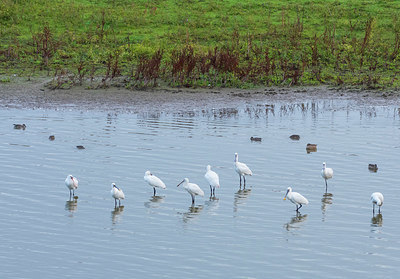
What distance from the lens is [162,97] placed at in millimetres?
24109

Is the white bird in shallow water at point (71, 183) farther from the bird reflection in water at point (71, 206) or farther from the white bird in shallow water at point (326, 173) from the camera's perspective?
the white bird in shallow water at point (326, 173)

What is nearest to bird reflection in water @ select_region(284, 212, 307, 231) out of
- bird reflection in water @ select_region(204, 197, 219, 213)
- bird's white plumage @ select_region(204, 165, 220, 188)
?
bird reflection in water @ select_region(204, 197, 219, 213)

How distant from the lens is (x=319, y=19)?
1277 inches

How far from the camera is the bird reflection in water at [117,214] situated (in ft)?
40.3

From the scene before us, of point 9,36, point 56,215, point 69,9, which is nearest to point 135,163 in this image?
point 56,215

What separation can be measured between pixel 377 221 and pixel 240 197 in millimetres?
2587

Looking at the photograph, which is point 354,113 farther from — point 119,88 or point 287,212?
point 287,212

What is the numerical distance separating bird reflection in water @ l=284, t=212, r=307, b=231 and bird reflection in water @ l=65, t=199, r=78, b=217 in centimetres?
352

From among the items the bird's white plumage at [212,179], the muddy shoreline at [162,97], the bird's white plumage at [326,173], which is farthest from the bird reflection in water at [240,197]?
the muddy shoreline at [162,97]

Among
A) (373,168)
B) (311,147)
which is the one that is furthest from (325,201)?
(311,147)

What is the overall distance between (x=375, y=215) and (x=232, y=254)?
321 centimetres

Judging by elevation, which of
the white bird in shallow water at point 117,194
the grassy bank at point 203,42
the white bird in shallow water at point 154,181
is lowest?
the white bird in shallow water at point 117,194

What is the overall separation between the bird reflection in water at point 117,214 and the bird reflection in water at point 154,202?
1.60 ft

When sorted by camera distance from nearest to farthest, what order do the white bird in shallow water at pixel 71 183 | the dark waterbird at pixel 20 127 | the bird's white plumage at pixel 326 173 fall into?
the white bird in shallow water at pixel 71 183 → the bird's white plumage at pixel 326 173 → the dark waterbird at pixel 20 127
